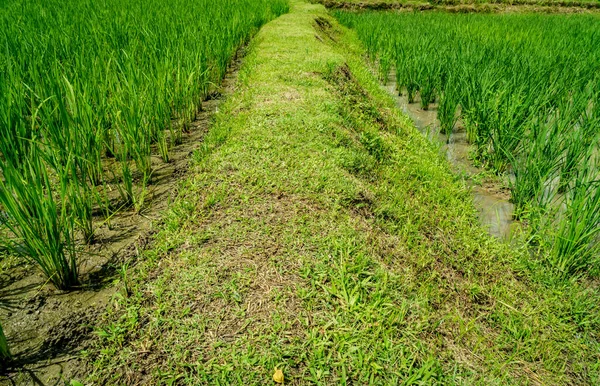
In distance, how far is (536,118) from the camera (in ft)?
9.54

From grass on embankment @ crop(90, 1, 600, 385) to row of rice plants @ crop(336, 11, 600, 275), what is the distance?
34cm

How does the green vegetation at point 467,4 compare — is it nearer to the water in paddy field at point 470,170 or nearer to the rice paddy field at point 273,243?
the water in paddy field at point 470,170

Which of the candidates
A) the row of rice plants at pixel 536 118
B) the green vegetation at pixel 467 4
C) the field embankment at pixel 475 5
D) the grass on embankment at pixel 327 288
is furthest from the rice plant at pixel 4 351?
the field embankment at pixel 475 5

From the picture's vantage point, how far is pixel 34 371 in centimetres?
130

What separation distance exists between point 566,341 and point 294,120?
2.27 m

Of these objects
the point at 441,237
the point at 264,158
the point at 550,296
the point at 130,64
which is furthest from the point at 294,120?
the point at 550,296

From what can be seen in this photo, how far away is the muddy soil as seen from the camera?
→ 132cm


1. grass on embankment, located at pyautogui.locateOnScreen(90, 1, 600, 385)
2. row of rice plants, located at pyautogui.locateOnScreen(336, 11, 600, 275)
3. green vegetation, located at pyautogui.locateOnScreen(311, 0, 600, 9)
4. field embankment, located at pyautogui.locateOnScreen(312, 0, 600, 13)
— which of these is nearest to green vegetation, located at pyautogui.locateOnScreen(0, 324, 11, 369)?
grass on embankment, located at pyautogui.locateOnScreen(90, 1, 600, 385)

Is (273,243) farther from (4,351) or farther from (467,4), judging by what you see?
(467,4)

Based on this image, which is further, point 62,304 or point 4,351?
point 62,304

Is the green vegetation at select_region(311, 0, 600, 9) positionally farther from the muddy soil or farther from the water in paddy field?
the muddy soil

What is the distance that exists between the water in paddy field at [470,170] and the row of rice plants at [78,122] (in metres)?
2.46

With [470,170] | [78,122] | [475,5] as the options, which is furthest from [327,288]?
[475,5]

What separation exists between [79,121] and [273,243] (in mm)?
1312
